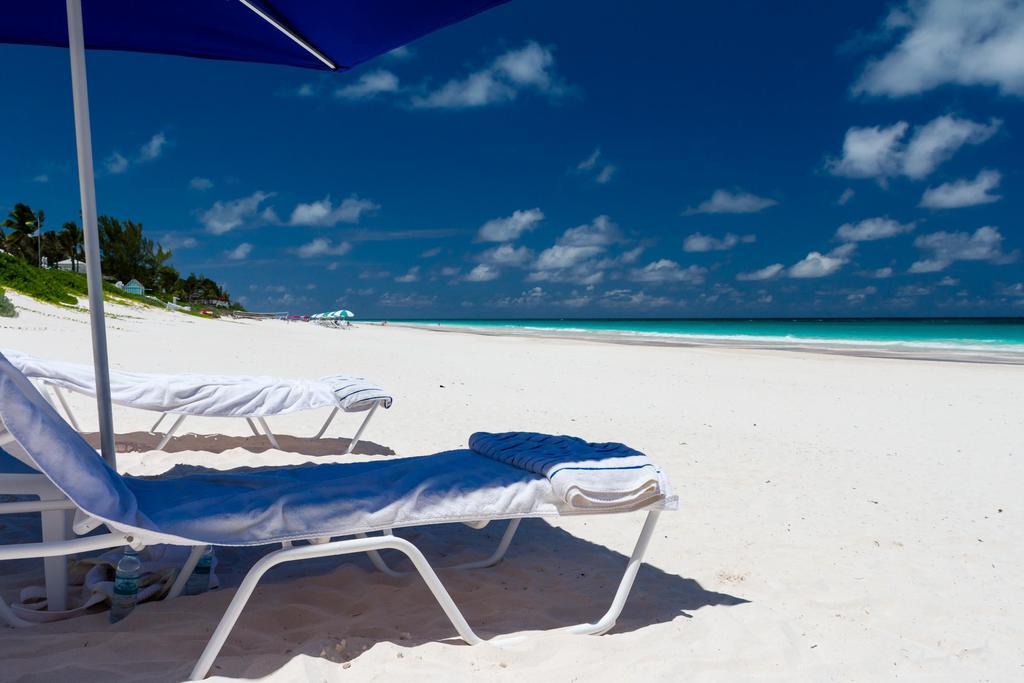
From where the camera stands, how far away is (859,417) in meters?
7.94

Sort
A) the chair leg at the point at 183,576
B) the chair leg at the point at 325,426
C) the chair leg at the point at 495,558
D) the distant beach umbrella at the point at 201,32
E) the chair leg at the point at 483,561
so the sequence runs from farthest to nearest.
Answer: the chair leg at the point at 325,426
the chair leg at the point at 495,558
the chair leg at the point at 483,561
the distant beach umbrella at the point at 201,32
the chair leg at the point at 183,576

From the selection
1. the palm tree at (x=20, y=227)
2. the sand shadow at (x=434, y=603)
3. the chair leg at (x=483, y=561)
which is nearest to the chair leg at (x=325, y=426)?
the sand shadow at (x=434, y=603)

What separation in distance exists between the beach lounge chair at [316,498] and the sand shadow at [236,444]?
2.62 m

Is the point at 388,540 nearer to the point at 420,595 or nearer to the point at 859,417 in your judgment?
the point at 420,595

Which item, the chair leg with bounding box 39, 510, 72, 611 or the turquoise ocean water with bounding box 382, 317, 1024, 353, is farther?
the turquoise ocean water with bounding box 382, 317, 1024, 353

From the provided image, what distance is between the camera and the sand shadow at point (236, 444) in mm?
5082

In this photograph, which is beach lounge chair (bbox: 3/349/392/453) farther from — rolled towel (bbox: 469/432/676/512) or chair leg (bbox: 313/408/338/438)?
rolled towel (bbox: 469/432/676/512)

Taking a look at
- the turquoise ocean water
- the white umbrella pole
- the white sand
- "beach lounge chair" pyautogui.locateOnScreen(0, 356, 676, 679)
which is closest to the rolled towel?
"beach lounge chair" pyautogui.locateOnScreen(0, 356, 676, 679)

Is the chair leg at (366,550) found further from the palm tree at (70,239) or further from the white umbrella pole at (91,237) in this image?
the palm tree at (70,239)

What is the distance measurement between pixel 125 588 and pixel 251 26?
7.35 feet

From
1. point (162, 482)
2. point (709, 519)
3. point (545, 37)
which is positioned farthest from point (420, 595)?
point (545, 37)

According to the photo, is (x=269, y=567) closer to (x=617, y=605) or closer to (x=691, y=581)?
(x=617, y=605)

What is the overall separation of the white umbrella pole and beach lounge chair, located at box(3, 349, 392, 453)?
180cm

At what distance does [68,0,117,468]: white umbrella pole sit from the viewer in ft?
8.18
